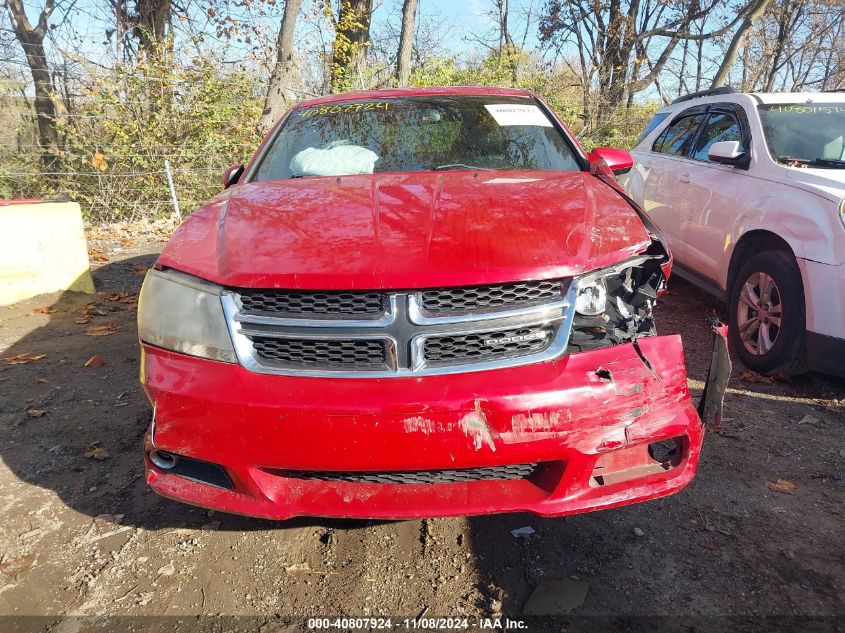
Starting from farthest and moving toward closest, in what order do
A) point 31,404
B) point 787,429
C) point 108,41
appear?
point 108,41 < point 31,404 < point 787,429

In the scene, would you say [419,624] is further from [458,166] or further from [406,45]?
[406,45]

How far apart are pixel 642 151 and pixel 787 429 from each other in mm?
3696

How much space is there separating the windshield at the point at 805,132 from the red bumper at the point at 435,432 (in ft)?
9.17

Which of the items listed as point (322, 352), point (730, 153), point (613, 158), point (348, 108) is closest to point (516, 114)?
point (613, 158)

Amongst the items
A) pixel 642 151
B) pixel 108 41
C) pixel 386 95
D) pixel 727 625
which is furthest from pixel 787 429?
pixel 108 41

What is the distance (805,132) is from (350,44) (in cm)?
1055

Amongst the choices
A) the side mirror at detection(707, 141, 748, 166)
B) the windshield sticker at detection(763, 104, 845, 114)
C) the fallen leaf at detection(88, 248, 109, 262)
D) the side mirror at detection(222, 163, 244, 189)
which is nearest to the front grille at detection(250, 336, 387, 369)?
the side mirror at detection(222, 163, 244, 189)

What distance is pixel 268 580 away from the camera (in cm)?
200

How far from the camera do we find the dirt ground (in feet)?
6.17

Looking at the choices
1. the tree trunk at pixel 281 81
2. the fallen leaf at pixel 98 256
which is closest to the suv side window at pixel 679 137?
the fallen leaf at pixel 98 256

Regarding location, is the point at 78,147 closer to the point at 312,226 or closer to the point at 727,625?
the point at 312,226

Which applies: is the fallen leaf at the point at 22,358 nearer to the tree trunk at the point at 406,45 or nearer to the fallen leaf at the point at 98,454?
the fallen leaf at the point at 98,454

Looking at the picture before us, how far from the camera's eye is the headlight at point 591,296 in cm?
188

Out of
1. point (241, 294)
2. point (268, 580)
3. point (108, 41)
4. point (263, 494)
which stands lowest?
point (268, 580)
